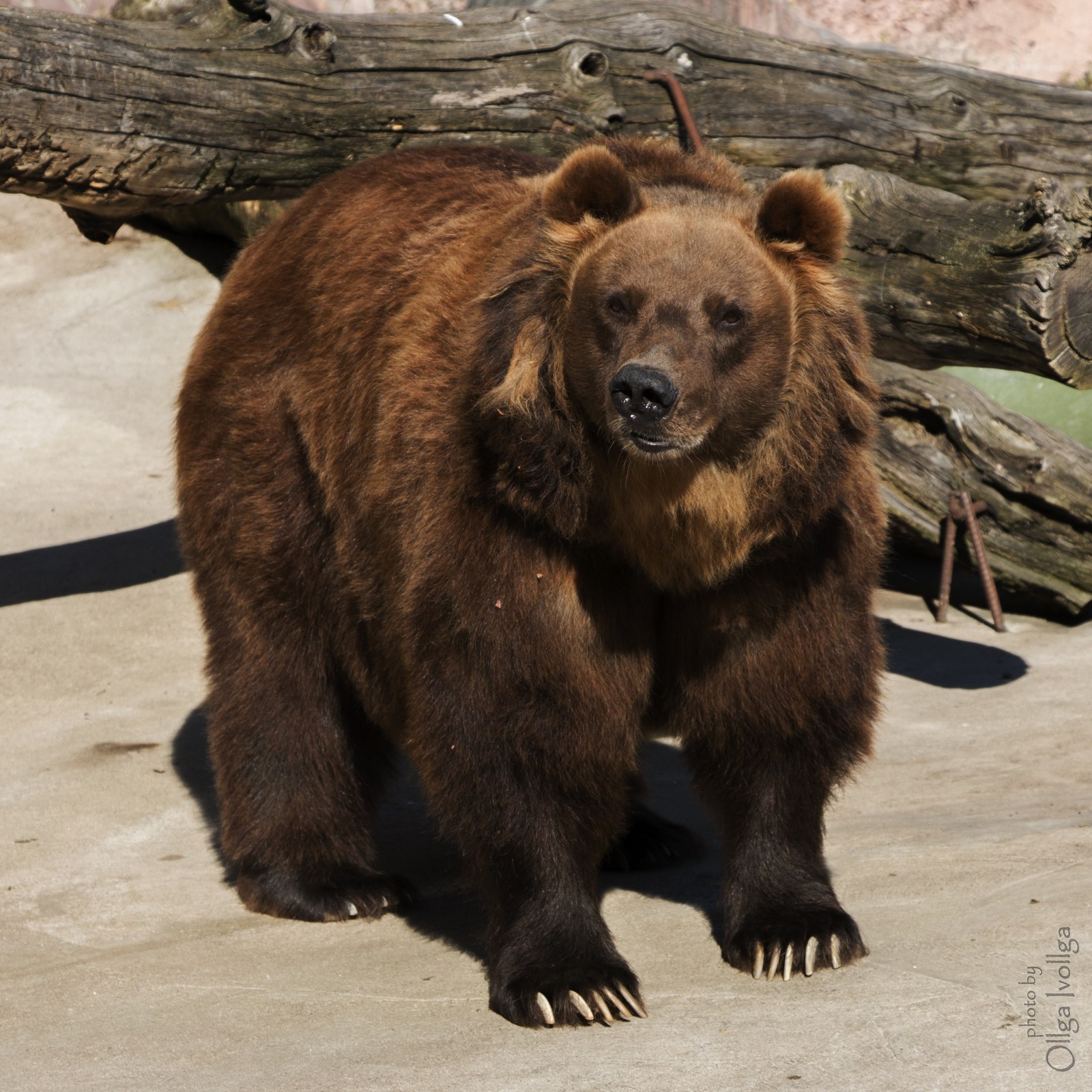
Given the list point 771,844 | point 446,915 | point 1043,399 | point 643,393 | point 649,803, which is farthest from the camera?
point 1043,399

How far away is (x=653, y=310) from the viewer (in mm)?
3613

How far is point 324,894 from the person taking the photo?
4.90 meters

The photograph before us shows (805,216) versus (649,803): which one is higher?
(805,216)

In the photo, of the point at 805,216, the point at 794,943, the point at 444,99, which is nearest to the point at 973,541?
the point at 444,99

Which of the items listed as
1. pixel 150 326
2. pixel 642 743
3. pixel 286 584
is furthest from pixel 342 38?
pixel 150 326

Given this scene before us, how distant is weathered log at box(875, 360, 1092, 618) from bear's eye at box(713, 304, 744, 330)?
3.70 meters

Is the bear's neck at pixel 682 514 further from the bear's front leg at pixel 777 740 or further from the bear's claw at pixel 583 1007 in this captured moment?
the bear's claw at pixel 583 1007

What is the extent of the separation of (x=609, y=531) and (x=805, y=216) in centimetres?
91

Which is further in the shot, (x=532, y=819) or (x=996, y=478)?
(x=996, y=478)

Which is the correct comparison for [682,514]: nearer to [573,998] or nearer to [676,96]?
[573,998]

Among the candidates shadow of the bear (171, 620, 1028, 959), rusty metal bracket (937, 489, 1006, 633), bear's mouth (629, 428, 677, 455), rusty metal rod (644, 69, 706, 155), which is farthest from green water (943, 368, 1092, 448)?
bear's mouth (629, 428, 677, 455)

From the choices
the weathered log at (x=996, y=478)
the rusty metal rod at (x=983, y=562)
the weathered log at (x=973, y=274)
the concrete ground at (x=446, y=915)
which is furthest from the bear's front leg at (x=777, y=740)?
the weathered log at (x=996, y=478)

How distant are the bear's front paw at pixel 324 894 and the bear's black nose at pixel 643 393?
212 cm

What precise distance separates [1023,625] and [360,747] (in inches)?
148
